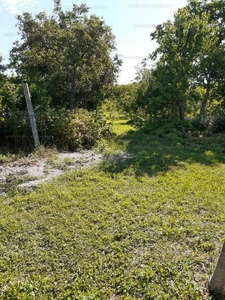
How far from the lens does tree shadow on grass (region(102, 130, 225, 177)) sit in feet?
18.3

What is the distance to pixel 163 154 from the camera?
6.77 meters

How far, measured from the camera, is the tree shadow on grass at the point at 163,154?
5.59 meters

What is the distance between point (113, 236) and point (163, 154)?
4.20 meters

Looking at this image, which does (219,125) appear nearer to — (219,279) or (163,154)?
(163,154)

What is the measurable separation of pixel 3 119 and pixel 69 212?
420 centimetres

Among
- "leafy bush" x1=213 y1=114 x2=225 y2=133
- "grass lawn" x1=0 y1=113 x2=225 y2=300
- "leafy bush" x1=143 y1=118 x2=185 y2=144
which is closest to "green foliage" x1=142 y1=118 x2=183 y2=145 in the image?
"leafy bush" x1=143 y1=118 x2=185 y2=144

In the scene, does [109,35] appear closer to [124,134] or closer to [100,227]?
[124,134]

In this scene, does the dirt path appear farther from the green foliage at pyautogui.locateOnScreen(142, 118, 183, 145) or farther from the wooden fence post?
the green foliage at pyautogui.locateOnScreen(142, 118, 183, 145)

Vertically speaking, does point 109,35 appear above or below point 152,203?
above

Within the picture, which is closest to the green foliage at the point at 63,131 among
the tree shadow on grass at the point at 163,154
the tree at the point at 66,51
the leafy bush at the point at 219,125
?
the tree shadow on grass at the point at 163,154

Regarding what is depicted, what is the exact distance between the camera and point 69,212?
3.54 metres

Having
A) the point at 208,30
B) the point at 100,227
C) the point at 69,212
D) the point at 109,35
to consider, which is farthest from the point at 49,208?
the point at 109,35

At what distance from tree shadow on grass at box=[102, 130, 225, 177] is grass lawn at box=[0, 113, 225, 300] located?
412 millimetres

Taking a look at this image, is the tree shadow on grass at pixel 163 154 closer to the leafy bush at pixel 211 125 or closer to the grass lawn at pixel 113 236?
the grass lawn at pixel 113 236
